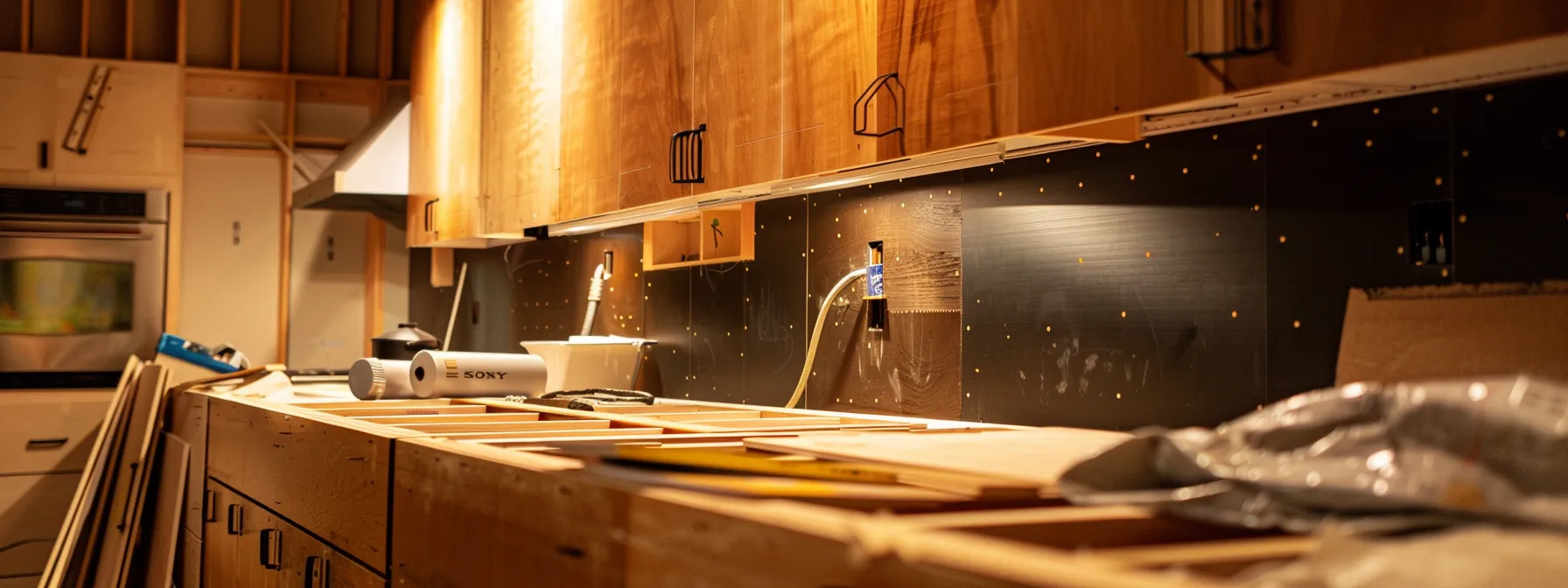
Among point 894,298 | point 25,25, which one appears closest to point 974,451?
point 894,298

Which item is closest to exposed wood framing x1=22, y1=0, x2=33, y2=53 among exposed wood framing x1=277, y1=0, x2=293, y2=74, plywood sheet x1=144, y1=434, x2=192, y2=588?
exposed wood framing x1=277, y1=0, x2=293, y2=74

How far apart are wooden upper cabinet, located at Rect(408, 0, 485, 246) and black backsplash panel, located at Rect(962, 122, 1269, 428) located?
2082 millimetres

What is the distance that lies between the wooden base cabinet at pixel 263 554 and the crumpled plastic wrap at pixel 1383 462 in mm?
1278

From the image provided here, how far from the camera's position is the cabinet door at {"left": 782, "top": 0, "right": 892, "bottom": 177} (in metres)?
1.97

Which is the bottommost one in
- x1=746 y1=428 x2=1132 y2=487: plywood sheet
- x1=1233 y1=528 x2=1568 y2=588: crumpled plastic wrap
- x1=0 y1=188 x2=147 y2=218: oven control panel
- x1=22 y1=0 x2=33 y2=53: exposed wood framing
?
x1=746 y1=428 x2=1132 y2=487: plywood sheet

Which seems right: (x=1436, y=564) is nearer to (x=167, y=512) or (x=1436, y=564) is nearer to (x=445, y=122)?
(x=167, y=512)

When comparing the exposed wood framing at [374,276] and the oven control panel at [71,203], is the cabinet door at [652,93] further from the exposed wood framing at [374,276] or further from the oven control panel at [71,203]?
the exposed wood framing at [374,276]

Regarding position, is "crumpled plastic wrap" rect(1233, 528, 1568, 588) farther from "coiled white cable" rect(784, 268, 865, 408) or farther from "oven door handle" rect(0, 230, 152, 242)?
"oven door handle" rect(0, 230, 152, 242)

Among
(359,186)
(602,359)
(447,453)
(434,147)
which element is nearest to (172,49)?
(359,186)

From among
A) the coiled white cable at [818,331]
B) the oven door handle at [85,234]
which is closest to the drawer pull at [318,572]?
the coiled white cable at [818,331]

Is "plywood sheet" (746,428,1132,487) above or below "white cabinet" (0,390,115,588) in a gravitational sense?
above

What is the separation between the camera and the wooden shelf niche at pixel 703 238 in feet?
9.75

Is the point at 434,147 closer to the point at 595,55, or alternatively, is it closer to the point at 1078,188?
the point at 595,55

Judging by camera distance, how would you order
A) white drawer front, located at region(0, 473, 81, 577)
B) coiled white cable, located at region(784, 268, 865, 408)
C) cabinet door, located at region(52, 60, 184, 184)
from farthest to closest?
cabinet door, located at region(52, 60, 184, 184), white drawer front, located at region(0, 473, 81, 577), coiled white cable, located at region(784, 268, 865, 408)
